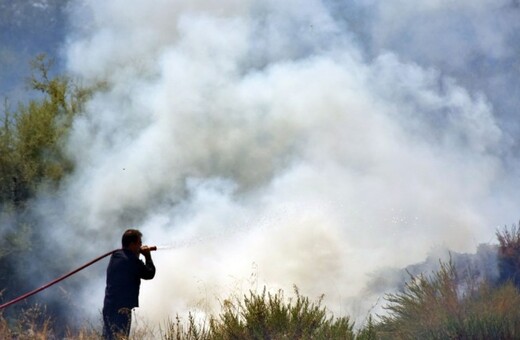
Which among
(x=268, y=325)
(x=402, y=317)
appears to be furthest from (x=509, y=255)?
(x=268, y=325)

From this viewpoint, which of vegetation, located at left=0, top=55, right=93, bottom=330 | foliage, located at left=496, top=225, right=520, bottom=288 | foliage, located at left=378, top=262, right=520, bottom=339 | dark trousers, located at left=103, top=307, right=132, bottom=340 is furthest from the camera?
vegetation, located at left=0, top=55, right=93, bottom=330

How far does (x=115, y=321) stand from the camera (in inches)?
267

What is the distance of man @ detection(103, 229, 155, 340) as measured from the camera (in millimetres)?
6785

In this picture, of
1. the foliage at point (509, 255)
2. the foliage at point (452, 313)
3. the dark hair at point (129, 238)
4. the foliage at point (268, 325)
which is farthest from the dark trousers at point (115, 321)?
the foliage at point (509, 255)

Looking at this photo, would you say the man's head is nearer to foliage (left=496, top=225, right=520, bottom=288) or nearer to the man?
the man

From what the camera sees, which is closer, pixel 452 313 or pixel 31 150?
pixel 452 313

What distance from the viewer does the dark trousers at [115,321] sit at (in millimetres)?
6652

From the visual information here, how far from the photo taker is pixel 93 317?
37.0 feet

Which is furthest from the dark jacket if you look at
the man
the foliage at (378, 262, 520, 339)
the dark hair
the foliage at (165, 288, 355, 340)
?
the foliage at (378, 262, 520, 339)

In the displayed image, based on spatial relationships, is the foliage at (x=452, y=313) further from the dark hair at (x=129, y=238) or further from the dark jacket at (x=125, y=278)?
the dark hair at (x=129, y=238)

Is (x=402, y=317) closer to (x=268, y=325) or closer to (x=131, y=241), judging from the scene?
(x=268, y=325)

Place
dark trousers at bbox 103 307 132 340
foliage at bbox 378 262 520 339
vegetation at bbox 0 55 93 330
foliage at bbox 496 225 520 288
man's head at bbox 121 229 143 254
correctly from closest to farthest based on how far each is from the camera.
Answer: foliage at bbox 378 262 520 339
dark trousers at bbox 103 307 132 340
man's head at bbox 121 229 143 254
foliage at bbox 496 225 520 288
vegetation at bbox 0 55 93 330

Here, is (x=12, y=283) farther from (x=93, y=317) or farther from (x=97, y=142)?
(x=97, y=142)

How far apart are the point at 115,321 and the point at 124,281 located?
1.31 ft
